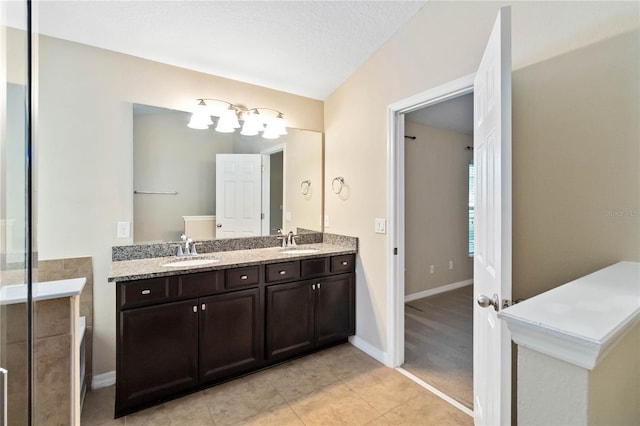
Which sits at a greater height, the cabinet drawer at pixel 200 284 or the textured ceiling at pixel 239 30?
the textured ceiling at pixel 239 30

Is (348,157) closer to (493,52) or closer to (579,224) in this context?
(493,52)

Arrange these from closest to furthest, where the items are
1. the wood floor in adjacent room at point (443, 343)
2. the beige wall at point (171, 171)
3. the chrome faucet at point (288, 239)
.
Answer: the wood floor in adjacent room at point (443, 343) < the beige wall at point (171, 171) < the chrome faucet at point (288, 239)

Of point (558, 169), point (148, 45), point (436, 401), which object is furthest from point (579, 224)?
point (148, 45)

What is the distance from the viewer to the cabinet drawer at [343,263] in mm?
2627

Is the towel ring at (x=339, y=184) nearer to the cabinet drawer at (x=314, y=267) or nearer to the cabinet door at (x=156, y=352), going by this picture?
the cabinet drawer at (x=314, y=267)

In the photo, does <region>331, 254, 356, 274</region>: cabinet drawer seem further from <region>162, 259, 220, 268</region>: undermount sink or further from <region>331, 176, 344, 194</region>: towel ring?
<region>162, 259, 220, 268</region>: undermount sink

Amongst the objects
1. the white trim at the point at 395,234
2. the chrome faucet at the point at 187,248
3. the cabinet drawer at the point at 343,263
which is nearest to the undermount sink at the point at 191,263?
the chrome faucet at the point at 187,248

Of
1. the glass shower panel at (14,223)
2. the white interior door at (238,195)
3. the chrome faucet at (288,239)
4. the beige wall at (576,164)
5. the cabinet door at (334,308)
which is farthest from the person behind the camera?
the chrome faucet at (288,239)

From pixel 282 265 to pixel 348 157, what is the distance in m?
1.20

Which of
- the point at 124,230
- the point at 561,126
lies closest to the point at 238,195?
the point at 124,230

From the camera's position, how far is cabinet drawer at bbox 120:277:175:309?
174cm

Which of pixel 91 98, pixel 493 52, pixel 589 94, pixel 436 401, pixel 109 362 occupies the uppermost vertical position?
pixel 91 98

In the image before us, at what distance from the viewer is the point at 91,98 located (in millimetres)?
2059

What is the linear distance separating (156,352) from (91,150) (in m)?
1.46
